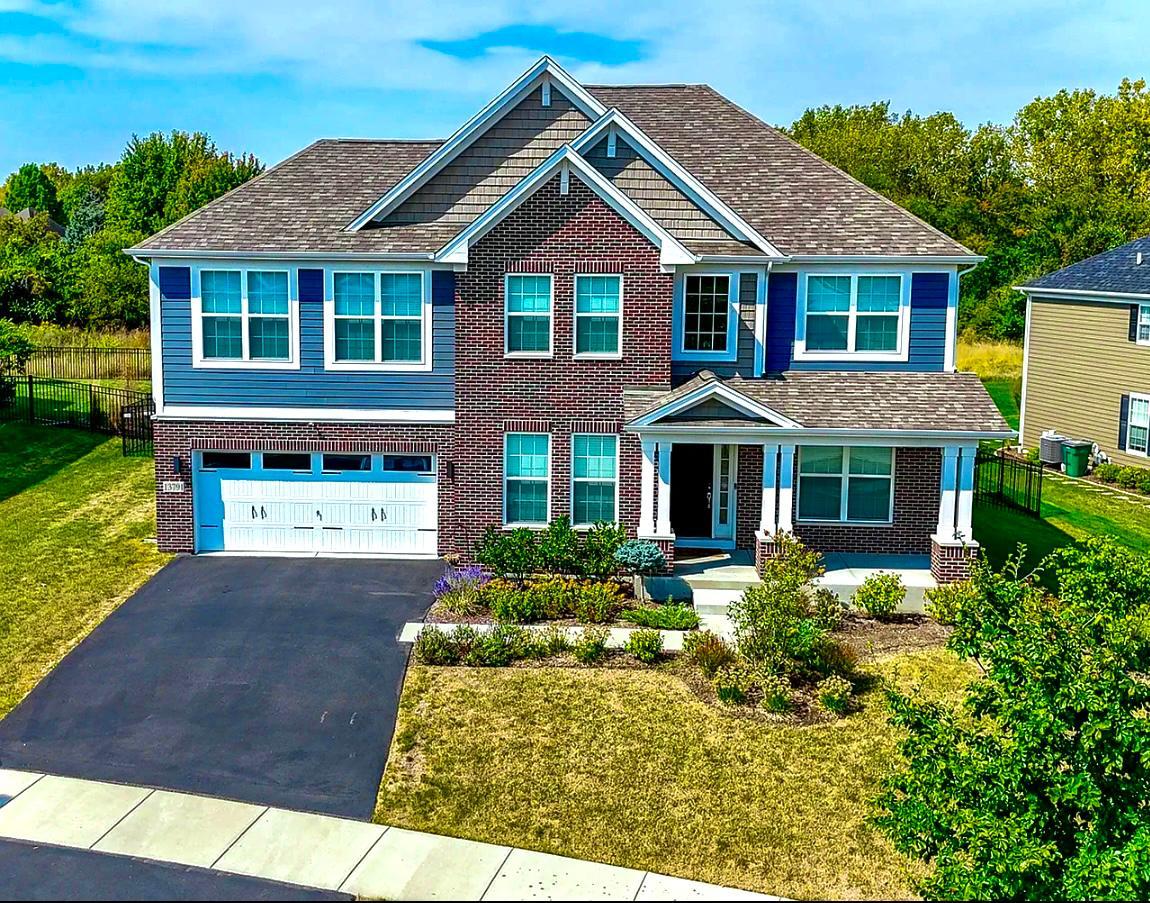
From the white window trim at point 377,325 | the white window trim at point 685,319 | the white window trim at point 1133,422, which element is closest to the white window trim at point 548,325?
the white window trim at point 377,325

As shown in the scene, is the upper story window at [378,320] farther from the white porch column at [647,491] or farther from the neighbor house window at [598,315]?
the white porch column at [647,491]

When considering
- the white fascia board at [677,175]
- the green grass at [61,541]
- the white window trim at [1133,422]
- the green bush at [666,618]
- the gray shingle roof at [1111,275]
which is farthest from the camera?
the gray shingle roof at [1111,275]

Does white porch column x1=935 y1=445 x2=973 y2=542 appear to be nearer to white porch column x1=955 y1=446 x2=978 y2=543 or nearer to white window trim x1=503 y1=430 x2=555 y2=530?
white porch column x1=955 y1=446 x2=978 y2=543

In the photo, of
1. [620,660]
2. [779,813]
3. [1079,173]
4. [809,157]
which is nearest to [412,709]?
[620,660]

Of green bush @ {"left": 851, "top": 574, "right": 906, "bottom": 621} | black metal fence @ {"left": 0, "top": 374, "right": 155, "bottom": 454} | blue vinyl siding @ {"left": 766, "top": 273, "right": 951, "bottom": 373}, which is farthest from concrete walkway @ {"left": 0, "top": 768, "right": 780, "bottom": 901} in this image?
black metal fence @ {"left": 0, "top": 374, "right": 155, "bottom": 454}

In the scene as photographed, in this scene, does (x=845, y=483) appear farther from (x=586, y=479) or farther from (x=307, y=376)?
(x=307, y=376)

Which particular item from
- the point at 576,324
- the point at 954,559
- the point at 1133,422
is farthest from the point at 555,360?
the point at 1133,422

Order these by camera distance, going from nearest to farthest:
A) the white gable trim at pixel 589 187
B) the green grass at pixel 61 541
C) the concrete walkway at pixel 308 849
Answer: the concrete walkway at pixel 308 849 < the green grass at pixel 61 541 < the white gable trim at pixel 589 187

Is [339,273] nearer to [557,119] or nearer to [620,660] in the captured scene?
[557,119]
